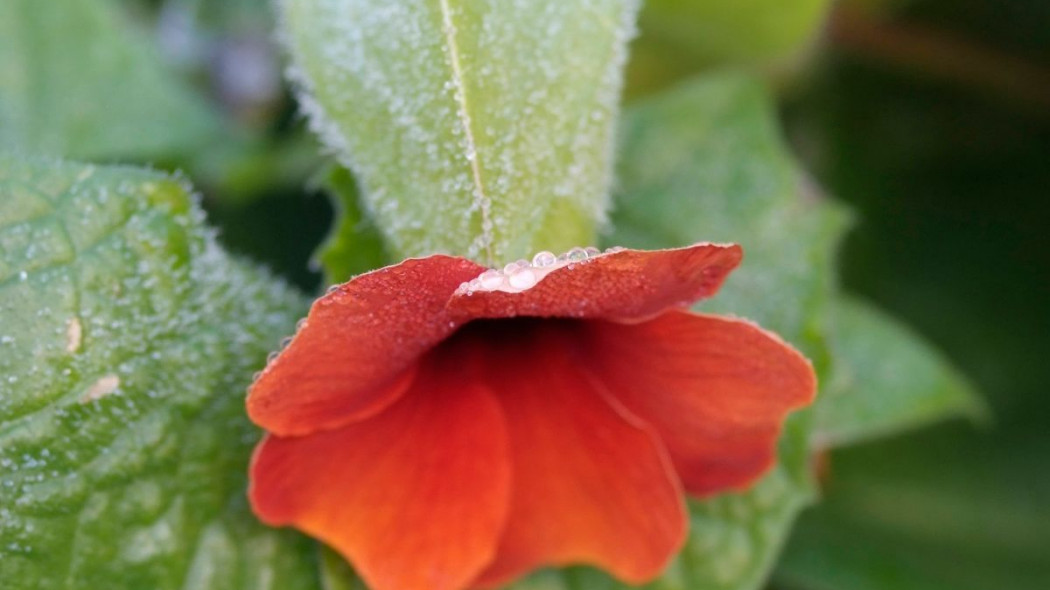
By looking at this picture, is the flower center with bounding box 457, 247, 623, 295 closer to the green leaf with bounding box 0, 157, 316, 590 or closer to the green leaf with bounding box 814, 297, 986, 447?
the green leaf with bounding box 0, 157, 316, 590

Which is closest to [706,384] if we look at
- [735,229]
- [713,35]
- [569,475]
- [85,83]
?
[569,475]

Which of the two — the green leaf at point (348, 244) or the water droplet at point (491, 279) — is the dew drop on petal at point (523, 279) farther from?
the green leaf at point (348, 244)

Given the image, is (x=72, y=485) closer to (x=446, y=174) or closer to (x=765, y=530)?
(x=446, y=174)

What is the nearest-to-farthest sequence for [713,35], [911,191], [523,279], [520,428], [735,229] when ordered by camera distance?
[523,279] → [520,428] → [735,229] → [713,35] → [911,191]

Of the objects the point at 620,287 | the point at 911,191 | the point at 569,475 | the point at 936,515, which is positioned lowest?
the point at 936,515

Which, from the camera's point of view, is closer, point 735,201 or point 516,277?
point 516,277

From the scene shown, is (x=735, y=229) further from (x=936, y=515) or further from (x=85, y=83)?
(x=85, y=83)

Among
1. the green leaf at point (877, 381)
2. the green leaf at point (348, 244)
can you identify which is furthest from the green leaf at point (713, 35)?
the green leaf at point (348, 244)
